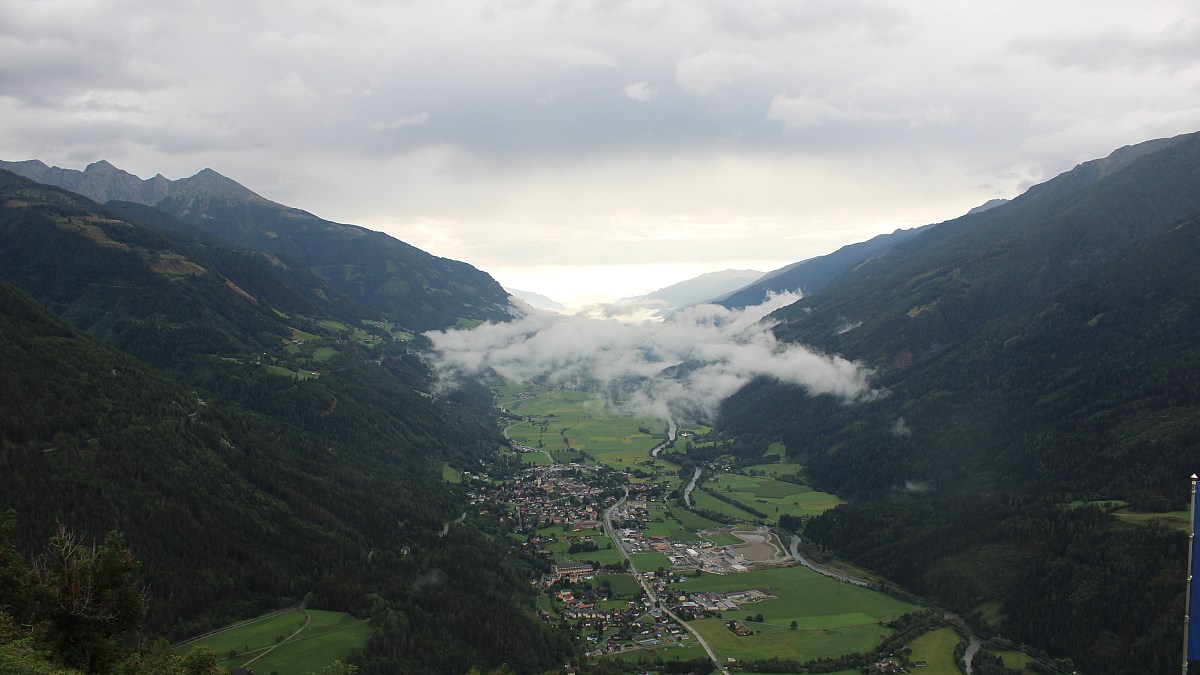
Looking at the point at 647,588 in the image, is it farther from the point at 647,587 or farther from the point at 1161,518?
the point at 1161,518

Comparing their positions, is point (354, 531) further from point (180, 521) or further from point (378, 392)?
point (378, 392)

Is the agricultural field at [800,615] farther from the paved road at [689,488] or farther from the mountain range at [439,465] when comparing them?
the paved road at [689,488]

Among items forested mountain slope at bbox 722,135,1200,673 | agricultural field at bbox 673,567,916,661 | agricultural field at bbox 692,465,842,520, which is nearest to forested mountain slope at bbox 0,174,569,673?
agricultural field at bbox 673,567,916,661

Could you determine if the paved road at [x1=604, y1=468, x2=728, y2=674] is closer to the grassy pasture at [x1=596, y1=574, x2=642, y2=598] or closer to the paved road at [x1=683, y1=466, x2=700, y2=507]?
the grassy pasture at [x1=596, y1=574, x2=642, y2=598]

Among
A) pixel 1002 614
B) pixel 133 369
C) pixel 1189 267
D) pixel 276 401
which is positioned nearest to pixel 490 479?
pixel 276 401

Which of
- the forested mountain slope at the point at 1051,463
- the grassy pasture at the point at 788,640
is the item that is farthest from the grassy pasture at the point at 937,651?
the forested mountain slope at the point at 1051,463
